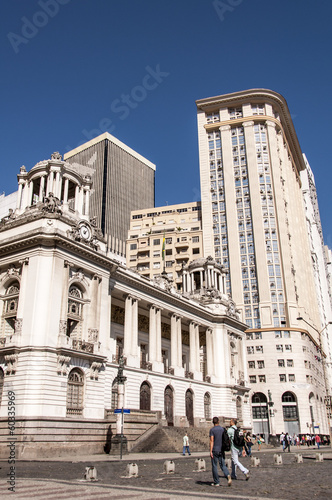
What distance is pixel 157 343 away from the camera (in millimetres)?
51625

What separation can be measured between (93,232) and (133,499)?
33392mm

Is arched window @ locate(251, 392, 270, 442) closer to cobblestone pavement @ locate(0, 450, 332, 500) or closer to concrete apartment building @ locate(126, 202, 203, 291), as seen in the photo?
concrete apartment building @ locate(126, 202, 203, 291)

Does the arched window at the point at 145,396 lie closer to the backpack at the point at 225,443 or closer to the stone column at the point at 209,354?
the stone column at the point at 209,354

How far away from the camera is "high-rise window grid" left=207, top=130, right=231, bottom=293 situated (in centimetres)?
8944

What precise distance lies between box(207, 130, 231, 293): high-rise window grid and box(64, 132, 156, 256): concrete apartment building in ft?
171

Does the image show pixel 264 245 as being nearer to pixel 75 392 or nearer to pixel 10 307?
pixel 10 307

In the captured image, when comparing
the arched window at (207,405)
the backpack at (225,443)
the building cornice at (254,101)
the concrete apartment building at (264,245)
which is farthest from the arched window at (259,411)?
the backpack at (225,443)

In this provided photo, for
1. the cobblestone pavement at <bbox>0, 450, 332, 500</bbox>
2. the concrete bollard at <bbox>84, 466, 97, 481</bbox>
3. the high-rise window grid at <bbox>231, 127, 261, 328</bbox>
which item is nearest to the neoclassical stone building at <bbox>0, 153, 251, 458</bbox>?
the cobblestone pavement at <bbox>0, 450, 332, 500</bbox>

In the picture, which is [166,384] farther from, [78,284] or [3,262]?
[3,262]

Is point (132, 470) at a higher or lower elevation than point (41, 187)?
lower

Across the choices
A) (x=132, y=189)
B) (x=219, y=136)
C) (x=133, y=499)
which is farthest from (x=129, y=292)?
(x=132, y=189)

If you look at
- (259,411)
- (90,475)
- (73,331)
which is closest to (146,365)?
(73,331)

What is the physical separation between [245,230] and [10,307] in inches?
2274

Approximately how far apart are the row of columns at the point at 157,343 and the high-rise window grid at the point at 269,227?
2421 centimetres
